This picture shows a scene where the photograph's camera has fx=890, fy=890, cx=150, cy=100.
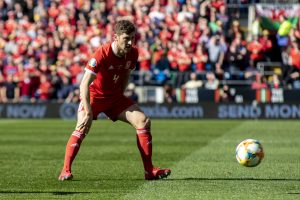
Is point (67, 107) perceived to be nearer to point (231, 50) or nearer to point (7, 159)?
point (231, 50)

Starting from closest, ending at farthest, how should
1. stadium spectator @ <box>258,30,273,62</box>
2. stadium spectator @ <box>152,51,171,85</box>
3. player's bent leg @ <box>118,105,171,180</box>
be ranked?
player's bent leg @ <box>118,105,171,180</box> < stadium spectator @ <box>152,51,171,85</box> < stadium spectator @ <box>258,30,273,62</box>

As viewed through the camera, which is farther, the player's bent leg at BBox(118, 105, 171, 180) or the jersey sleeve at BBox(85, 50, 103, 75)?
the player's bent leg at BBox(118, 105, 171, 180)

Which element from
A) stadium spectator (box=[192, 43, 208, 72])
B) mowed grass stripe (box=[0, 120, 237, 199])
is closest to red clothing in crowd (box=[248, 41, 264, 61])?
stadium spectator (box=[192, 43, 208, 72])

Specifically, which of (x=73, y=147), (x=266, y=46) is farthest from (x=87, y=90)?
(x=266, y=46)

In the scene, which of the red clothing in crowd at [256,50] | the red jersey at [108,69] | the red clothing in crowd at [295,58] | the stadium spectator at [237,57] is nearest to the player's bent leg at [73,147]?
the red jersey at [108,69]

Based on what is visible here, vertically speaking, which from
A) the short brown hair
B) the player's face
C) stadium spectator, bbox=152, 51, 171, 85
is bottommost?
stadium spectator, bbox=152, 51, 171, 85

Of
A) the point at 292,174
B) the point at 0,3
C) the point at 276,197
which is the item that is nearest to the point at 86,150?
the point at 292,174

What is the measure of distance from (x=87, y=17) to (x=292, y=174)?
72.8ft

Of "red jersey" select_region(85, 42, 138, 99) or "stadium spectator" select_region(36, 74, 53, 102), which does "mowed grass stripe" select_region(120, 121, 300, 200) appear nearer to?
"red jersey" select_region(85, 42, 138, 99)

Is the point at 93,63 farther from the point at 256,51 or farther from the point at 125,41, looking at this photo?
the point at 256,51

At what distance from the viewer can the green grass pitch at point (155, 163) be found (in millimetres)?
10305

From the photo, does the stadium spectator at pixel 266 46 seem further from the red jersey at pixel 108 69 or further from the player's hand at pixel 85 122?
the player's hand at pixel 85 122

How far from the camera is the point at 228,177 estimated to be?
12.0m

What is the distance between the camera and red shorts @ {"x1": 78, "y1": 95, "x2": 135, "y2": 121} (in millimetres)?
11812
